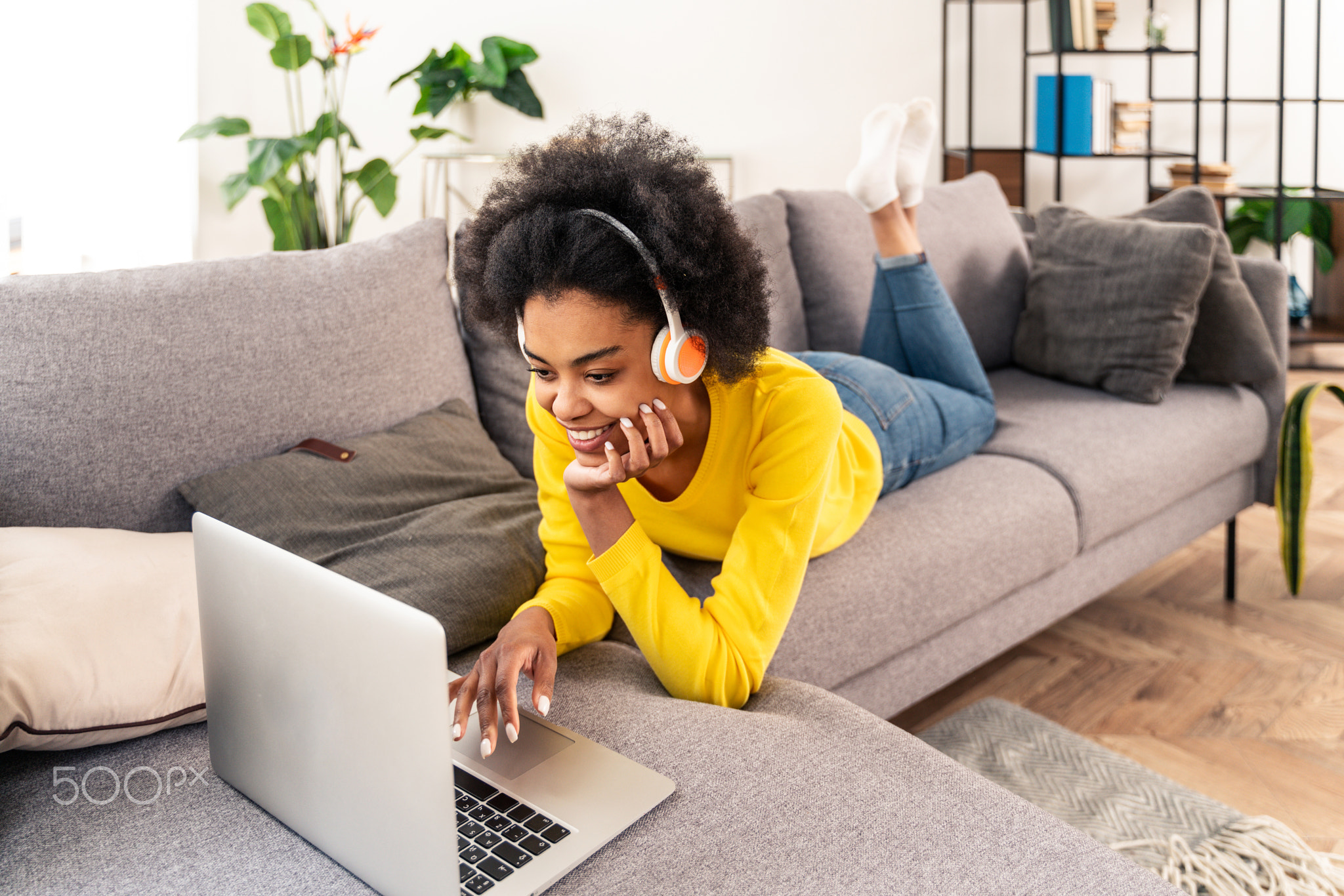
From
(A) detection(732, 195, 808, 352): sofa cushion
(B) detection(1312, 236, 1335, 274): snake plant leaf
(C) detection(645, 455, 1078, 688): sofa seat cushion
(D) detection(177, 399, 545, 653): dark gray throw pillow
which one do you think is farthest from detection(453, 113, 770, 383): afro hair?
(B) detection(1312, 236, 1335, 274): snake plant leaf

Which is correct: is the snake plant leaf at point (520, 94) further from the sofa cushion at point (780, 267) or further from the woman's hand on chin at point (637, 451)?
the woman's hand on chin at point (637, 451)

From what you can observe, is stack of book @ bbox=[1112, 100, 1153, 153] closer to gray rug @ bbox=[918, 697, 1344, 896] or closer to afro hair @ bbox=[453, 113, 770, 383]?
gray rug @ bbox=[918, 697, 1344, 896]

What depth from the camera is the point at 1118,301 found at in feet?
7.10

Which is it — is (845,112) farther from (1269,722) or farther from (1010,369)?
(1269,722)

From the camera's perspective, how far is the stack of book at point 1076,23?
4031 mm

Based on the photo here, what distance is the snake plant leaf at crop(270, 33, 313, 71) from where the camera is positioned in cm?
336

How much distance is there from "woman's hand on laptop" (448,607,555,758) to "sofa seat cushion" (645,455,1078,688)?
22 centimetres

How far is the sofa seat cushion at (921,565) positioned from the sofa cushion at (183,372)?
20.1 inches

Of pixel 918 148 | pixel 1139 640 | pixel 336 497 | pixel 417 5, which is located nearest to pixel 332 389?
pixel 336 497

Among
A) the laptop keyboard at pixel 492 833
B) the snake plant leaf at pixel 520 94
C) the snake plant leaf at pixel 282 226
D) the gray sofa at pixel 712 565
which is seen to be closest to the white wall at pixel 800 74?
the snake plant leaf at pixel 520 94

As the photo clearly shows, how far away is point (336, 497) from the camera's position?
4.24ft

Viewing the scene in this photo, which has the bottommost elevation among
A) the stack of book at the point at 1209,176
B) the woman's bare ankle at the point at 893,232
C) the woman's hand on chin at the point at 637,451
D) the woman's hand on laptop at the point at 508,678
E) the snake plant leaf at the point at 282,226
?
the woman's hand on laptop at the point at 508,678

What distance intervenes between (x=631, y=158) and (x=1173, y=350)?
1538 millimetres

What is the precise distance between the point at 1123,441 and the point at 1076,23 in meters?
2.75
